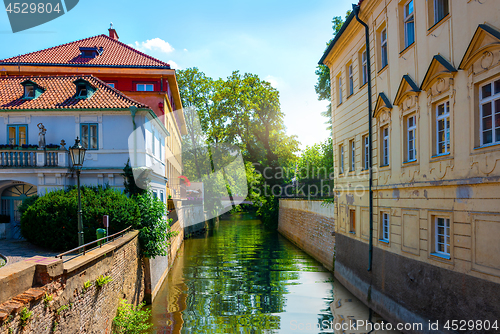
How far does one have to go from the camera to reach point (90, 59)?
86.5 feet

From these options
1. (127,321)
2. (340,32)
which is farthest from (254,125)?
(127,321)

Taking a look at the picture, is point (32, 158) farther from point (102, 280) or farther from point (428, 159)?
point (428, 159)

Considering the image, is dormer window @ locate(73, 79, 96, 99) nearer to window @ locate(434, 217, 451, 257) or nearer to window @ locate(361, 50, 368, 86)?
window @ locate(361, 50, 368, 86)

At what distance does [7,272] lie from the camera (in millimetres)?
5398

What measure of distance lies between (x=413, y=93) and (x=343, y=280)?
29.4 ft

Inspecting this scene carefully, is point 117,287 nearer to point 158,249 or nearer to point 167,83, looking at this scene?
point 158,249

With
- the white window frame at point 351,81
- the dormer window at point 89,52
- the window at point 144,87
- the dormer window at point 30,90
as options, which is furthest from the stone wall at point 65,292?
the dormer window at point 89,52

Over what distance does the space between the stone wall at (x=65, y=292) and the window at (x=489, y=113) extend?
8358mm

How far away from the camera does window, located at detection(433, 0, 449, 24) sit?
8.70 m

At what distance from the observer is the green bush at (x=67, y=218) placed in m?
12.3

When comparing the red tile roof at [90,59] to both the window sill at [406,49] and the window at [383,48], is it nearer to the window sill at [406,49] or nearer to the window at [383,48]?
the window at [383,48]

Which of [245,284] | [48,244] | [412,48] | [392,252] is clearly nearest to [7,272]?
[48,244]

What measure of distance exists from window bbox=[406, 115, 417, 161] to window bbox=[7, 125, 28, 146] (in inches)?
608

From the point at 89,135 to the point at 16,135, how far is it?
10.5ft
